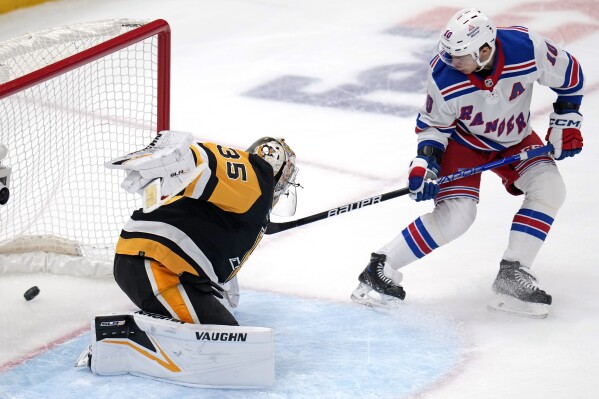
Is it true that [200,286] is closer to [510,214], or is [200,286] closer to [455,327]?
[455,327]

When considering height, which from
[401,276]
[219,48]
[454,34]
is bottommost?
[219,48]

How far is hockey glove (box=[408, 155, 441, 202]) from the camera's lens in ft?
10.0

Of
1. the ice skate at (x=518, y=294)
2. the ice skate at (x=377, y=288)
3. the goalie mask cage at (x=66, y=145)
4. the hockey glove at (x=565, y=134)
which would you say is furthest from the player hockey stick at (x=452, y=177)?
the goalie mask cage at (x=66, y=145)

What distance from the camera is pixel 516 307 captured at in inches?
124

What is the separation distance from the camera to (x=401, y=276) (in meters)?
3.21

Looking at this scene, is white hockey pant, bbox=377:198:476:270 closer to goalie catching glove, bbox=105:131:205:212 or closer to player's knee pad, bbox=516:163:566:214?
player's knee pad, bbox=516:163:566:214

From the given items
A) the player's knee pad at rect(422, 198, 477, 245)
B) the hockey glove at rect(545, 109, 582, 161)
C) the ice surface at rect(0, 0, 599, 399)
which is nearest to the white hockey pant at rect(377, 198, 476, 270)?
the player's knee pad at rect(422, 198, 477, 245)

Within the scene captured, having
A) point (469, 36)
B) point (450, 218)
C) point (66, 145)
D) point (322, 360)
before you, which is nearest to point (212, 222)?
point (322, 360)

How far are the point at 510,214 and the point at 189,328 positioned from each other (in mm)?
1534

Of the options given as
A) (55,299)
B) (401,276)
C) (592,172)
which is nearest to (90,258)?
(55,299)

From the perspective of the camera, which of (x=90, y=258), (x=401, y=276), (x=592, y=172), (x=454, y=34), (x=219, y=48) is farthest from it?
(x=219, y=48)

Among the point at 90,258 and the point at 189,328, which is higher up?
the point at 189,328

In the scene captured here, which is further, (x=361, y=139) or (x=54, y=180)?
(x=361, y=139)

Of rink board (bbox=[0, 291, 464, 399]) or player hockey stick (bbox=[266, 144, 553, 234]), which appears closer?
rink board (bbox=[0, 291, 464, 399])
